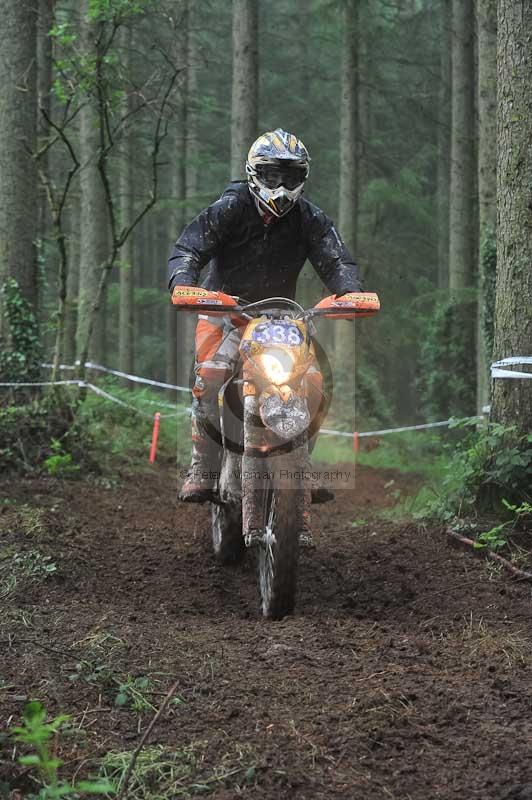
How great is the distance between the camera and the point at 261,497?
5312mm

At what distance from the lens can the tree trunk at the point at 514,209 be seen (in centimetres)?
650

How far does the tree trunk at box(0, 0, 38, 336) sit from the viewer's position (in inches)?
407

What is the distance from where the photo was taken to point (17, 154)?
1045 cm

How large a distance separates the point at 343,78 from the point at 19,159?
12.5 meters

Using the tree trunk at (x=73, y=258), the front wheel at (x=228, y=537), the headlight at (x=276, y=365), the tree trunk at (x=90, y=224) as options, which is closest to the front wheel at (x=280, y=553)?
the headlight at (x=276, y=365)

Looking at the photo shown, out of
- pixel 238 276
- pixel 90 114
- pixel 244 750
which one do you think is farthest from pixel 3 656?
pixel 90 114

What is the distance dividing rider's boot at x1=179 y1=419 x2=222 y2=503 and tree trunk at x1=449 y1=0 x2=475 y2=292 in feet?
36.5

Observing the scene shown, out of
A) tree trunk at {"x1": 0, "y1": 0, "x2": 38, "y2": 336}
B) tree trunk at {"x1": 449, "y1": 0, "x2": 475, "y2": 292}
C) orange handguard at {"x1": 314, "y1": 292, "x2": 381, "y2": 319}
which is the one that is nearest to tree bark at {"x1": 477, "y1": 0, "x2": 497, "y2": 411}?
tree trunk at {"x1": 449, "y1": 0, "x2": 475, "y2": 292}

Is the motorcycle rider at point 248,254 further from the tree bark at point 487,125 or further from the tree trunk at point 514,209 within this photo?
the tree bark at point 487,125

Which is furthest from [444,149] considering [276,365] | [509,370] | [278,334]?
[276,365]

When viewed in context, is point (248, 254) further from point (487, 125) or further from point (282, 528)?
point (487, 125)

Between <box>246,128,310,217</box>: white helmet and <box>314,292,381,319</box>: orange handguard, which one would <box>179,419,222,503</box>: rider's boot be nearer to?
<box>314,292,381,319</box>: orange handguard

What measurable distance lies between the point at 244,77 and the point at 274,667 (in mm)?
13460

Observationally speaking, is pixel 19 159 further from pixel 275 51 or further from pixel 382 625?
pixel 275 51
